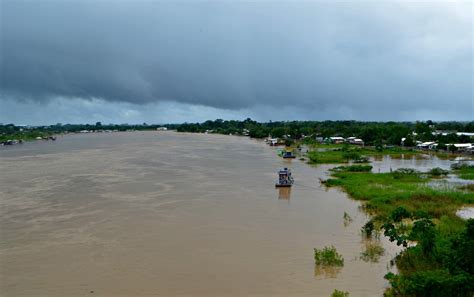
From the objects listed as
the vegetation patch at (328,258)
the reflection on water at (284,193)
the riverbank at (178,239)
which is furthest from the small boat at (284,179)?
the vegetation patch at (328,258)

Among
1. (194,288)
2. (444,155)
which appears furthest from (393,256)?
(444,155)

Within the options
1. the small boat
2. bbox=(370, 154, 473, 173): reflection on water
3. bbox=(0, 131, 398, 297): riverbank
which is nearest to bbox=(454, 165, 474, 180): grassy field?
bbox=(370, 154, 473, 173): reflection on water

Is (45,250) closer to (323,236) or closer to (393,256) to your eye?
(323,236)

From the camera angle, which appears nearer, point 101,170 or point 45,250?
point 45,250

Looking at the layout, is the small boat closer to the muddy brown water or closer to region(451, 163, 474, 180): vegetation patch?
the muddy brown water

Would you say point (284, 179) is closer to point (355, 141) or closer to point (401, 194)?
point (401, 194)

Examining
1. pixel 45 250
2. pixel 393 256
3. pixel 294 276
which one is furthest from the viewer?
pixel 45 250
